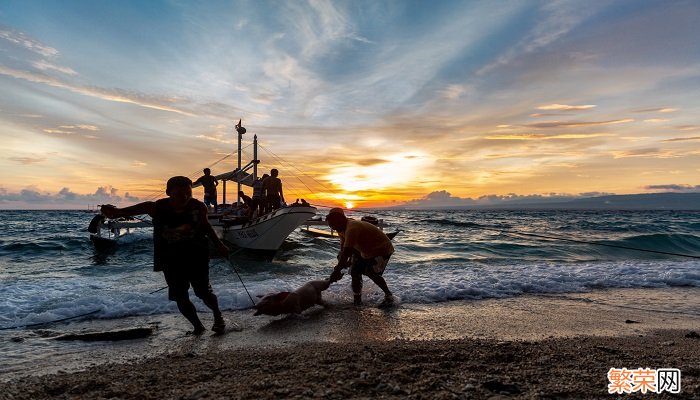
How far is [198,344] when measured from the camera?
5.16m

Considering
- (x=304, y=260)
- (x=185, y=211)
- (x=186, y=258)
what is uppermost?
(x=185, y=211)

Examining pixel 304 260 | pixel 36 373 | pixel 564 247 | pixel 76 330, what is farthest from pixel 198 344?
pixel 564 247

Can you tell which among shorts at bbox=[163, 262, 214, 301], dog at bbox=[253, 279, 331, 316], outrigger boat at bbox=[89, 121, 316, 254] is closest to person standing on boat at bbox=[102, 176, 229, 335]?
shorts at bbox=[163, 262, 214, 301]

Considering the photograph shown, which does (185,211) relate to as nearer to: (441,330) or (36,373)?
(36,373)

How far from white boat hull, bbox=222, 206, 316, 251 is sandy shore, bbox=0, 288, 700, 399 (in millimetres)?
8660

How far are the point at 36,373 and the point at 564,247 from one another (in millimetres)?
21105

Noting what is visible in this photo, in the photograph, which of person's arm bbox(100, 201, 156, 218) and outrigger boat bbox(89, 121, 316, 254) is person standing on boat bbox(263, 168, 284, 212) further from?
person's arm bbox(100, 201, 156, 218)

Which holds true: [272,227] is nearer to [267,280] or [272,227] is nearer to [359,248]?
[267,280]

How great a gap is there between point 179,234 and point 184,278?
1.99ft

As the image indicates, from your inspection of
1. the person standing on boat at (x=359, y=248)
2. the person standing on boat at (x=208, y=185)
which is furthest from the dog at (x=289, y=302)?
the person standing on boat at (x=208, y=185)

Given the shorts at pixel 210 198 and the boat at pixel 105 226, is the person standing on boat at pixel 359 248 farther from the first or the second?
the boat at pixel 105 226

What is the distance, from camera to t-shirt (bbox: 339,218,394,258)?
23.2 feet

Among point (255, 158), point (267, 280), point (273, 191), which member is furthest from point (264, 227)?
point (255, 158)

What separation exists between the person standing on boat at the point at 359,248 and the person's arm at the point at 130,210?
2.92 m
